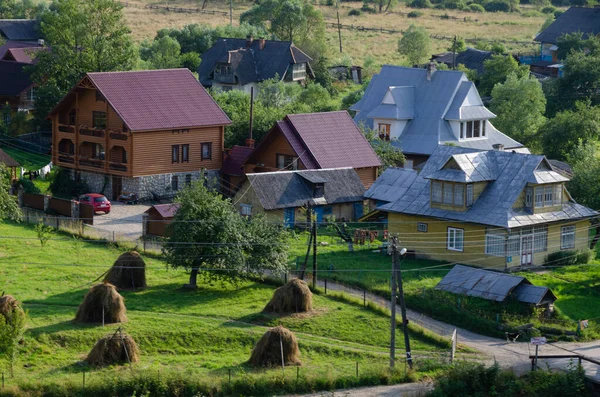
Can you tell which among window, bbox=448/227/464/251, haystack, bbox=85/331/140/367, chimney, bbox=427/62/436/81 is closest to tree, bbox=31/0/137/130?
chimney, bbox=427/62/436/81

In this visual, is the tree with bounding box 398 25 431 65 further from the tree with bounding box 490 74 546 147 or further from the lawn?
the lawn

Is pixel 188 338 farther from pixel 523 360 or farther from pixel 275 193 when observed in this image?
pixel 275 193

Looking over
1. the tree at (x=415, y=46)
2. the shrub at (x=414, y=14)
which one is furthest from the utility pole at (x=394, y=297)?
the shrub at (x=414, y=14)

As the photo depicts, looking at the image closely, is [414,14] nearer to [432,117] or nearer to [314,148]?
[432,117]

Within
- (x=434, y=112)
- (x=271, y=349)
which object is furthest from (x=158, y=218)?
(x=434, y=112)

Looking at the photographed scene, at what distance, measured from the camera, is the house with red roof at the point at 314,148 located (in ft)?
224

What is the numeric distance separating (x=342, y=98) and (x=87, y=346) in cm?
6015

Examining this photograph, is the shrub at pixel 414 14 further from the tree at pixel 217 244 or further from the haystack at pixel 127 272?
the haystack at pixel 127 272

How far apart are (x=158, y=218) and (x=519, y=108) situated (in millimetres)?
34386

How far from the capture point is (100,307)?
1781 inches

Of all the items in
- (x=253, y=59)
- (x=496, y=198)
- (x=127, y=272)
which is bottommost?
(x=127, y=272)

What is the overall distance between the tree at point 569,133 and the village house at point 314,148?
13.8 metres

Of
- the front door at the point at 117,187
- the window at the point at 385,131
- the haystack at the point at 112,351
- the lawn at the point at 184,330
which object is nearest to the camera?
the lawn at the point at 184,330

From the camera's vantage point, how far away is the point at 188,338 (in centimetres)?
4450
